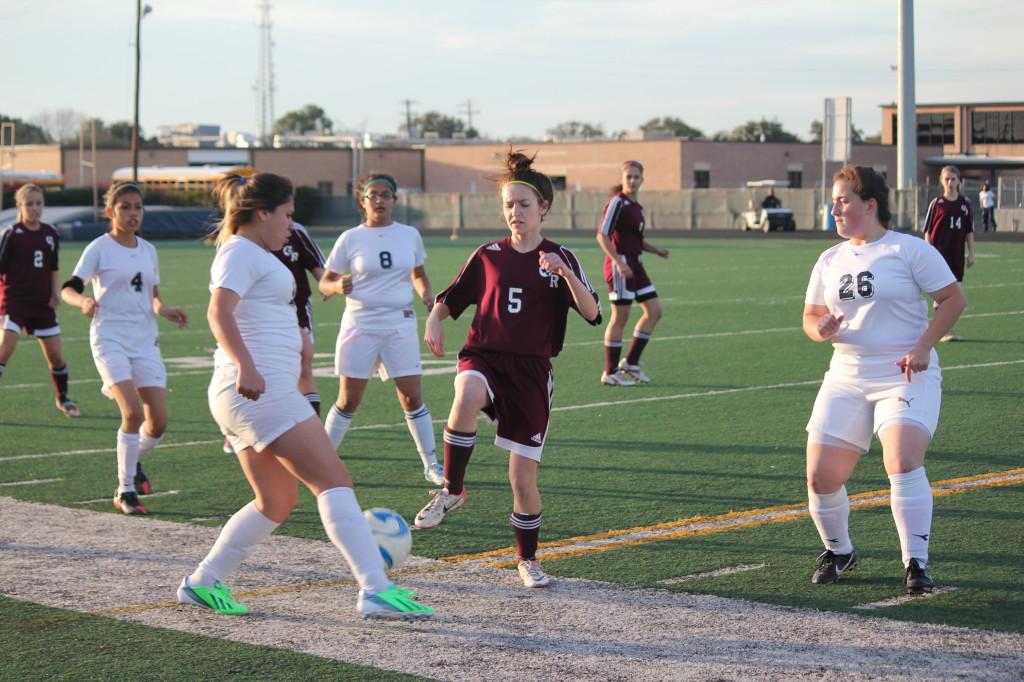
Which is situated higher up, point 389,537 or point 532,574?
point 389,537

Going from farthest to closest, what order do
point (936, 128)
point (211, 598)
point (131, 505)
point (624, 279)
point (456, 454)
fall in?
point (936, 128)
point (624, 279)
point (131, 505)
point (456, 454)
point (211, 598)

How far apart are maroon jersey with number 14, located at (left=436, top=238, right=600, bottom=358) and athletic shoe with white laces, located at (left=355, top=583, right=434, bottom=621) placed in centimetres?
159

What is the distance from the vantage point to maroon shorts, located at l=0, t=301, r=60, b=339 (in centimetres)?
1311

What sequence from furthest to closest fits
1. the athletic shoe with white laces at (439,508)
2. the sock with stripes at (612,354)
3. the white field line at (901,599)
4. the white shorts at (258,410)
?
the sock with stripes at (612,354) < the athletic shoe with white laces at (439,508) < the white field line at (901,599) < the white shorts at (258,410)

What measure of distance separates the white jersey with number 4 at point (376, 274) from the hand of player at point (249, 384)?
12.6 ft

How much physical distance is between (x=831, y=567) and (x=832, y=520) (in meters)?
0.22

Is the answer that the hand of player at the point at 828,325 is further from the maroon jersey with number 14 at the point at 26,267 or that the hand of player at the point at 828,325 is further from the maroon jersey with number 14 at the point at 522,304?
the maroon jersey with number 14 at the point at 26,267

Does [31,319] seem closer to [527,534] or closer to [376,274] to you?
[376,274]

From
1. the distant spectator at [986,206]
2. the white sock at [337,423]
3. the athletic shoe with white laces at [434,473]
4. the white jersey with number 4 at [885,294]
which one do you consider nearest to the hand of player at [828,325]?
the white jersey with number 4 at [885,294]

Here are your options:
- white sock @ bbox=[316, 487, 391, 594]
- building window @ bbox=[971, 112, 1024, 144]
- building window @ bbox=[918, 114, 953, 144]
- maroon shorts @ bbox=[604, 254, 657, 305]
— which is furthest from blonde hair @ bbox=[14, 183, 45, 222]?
building window @ bbox=[918, 114, 953, 144]

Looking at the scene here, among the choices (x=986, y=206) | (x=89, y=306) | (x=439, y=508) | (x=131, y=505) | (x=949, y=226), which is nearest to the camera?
(x=439, y=508)

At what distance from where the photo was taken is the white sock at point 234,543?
5.94 metres

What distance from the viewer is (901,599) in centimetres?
620

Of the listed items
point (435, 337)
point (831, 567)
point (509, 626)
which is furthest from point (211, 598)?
point (831, 567)
